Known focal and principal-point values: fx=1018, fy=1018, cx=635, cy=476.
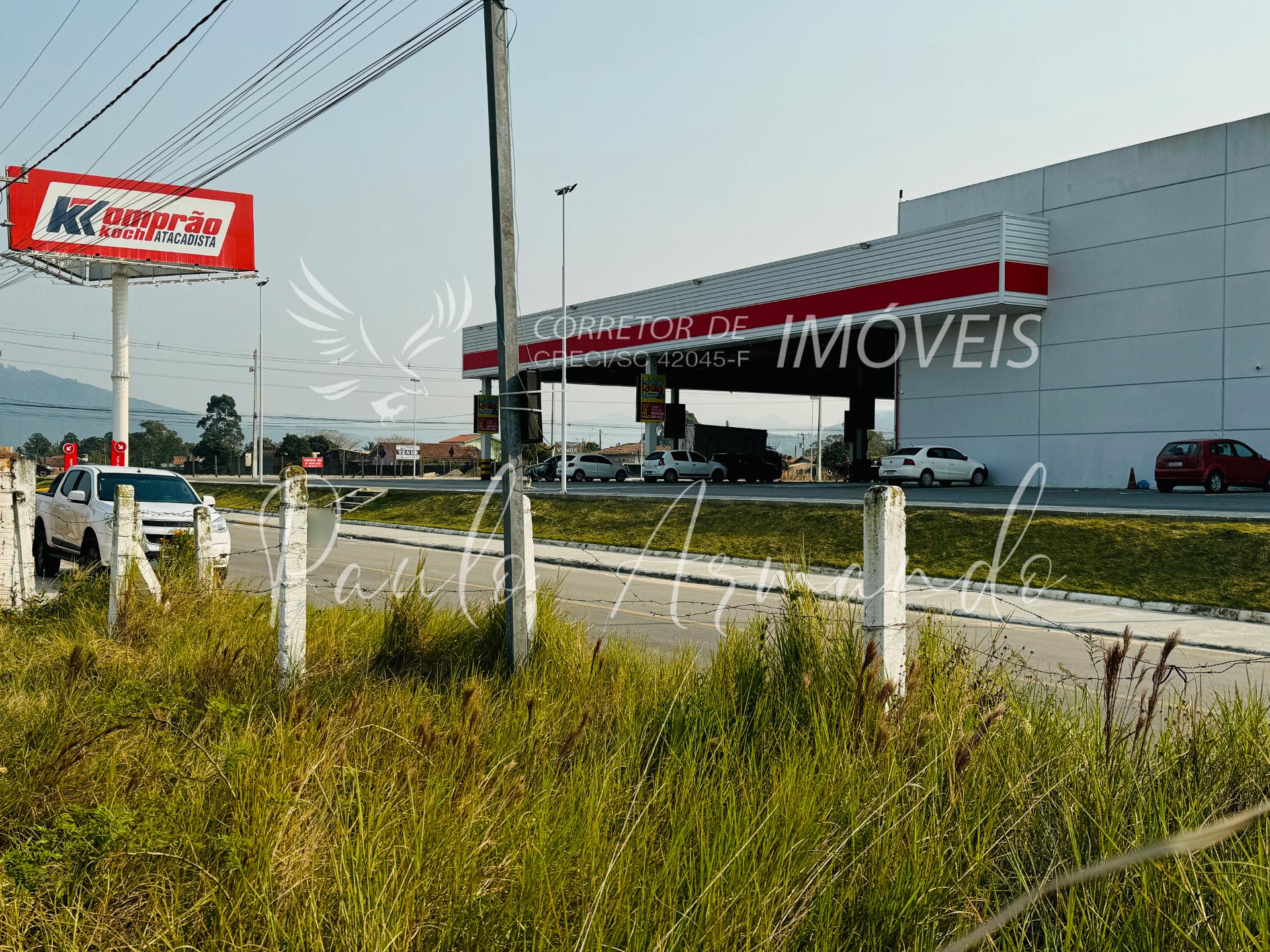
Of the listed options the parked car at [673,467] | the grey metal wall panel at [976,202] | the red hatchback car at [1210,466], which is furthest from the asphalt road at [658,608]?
the parked car at [673,467]

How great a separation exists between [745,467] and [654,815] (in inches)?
2086

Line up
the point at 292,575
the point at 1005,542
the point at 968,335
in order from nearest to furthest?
the point at 292,575 → the point at 1005,542 → the point at 968,335

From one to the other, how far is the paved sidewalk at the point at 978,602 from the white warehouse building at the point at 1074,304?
1762 centimetres

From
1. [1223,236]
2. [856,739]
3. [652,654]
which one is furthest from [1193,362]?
[856,739]

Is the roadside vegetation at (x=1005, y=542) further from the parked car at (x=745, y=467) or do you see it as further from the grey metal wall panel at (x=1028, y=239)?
the parked car at (x=745, y=467)

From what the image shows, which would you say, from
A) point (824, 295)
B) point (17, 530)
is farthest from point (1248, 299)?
point (17, 530)

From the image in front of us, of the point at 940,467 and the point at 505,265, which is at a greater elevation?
the point at 505,265

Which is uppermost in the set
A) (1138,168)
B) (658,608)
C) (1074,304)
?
(1138,168)

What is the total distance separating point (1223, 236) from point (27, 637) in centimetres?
3203

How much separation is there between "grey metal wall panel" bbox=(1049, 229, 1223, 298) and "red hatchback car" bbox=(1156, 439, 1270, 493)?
5582mm

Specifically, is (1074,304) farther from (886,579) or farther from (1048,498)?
(886,579)

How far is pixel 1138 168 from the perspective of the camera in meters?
32.0

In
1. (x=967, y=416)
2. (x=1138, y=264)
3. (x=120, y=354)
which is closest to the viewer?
(x=1138, y=264)

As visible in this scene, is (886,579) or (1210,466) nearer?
(886,579)
